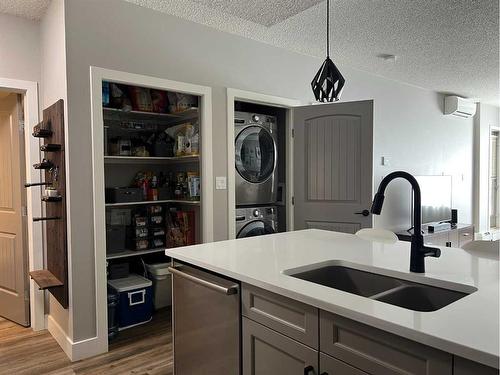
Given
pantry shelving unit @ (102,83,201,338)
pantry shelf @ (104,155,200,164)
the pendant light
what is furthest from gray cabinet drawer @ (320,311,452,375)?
pantry shelf @ (104,155,200,164)

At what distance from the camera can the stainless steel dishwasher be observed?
4.79ft

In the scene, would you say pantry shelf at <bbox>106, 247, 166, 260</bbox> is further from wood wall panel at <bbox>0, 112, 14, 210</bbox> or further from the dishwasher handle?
the dishwasher handle

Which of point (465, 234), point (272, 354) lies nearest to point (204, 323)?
point (272, 354)

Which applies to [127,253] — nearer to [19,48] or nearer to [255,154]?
[255,154]

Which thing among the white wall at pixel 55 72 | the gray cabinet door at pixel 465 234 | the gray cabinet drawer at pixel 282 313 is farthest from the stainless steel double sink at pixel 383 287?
the gray cabinet door at pixel 465 234

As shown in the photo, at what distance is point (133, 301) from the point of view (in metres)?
3.02

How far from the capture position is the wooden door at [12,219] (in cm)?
309

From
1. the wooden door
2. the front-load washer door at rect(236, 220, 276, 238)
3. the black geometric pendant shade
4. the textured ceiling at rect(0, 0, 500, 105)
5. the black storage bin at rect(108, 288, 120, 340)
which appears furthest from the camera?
the front-load washer door at rect(236, 220, 276, 238)

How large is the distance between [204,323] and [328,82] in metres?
1.39

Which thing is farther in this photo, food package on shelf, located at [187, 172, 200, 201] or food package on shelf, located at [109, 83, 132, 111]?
food package on shelf, located at [187, 172, 200, 201]

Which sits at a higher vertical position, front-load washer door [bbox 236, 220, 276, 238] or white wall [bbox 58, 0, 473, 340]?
white wall [bbox 58, 0, 473, 340]

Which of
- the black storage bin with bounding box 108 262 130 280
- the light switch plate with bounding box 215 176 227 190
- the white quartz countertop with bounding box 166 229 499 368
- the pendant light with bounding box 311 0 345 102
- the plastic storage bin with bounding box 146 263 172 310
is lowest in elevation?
the plastic storage bin with bounding box 146 263 172 310

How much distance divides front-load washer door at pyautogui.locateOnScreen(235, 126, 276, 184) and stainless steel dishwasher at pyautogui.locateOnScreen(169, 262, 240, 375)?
1.95m

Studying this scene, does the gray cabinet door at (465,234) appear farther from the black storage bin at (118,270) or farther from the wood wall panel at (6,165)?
the wood wall panel at (6,165)
